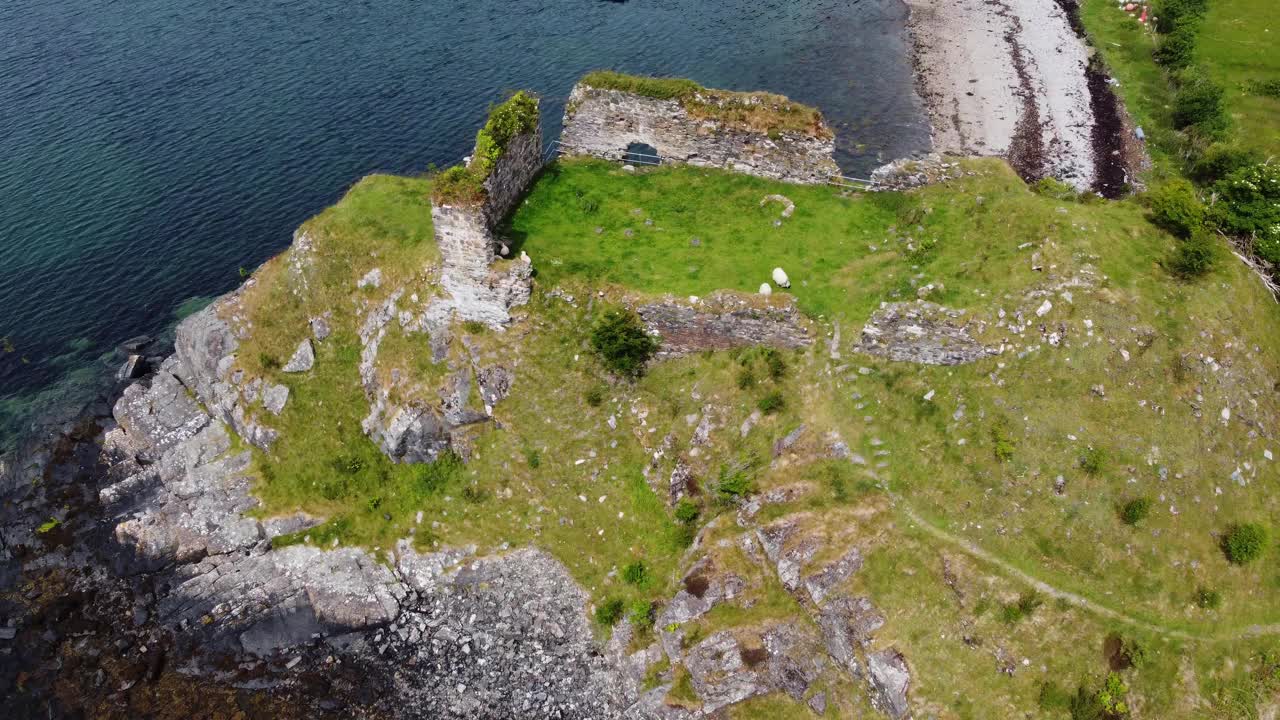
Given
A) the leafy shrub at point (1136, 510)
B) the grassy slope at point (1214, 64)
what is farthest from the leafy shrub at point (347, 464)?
the grassy slope at point (1214, 64)

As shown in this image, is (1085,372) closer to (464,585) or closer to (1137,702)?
(1137,702)

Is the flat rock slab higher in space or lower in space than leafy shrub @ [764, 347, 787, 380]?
higher

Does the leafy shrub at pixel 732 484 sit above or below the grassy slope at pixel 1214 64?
below

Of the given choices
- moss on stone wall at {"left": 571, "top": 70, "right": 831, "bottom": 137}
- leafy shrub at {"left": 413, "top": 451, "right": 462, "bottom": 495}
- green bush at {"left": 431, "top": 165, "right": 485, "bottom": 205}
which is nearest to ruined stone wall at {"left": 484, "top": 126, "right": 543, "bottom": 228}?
green bush at {"left": 431, "top": 165, "right": 485, "bottom": 205}

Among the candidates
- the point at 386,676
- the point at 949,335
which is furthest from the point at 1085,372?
the point at 386,676

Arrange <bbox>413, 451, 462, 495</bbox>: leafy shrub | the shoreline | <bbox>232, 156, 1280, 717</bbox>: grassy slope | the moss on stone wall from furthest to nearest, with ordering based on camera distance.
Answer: the shoreline, the moss on stone wall, <bbox>413, 451, 462, 495</bbox>: leafy shrub, <bbox>232, 156, 1280, 717</bbox>: grassy slope

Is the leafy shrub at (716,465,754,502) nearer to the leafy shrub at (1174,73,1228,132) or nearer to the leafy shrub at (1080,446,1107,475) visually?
the leafy shrub at (1080,446,1107,475)

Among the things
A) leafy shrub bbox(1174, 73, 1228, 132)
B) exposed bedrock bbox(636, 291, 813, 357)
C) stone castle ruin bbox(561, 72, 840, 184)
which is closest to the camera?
exposed bedrock bbox(636, 291, 813, 357)

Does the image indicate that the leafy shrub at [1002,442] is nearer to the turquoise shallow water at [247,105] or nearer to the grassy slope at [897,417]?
the grassy slope at [897,417]
